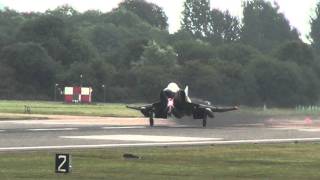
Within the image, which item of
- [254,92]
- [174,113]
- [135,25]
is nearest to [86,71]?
[254,92]

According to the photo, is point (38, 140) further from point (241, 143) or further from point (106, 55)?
point (106, 55)

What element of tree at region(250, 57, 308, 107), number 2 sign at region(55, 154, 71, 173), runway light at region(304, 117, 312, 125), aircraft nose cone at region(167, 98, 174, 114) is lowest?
runway light at region(304, 117, 312, 125)

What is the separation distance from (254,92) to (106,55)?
68410 millimetres

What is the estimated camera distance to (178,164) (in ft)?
58.2

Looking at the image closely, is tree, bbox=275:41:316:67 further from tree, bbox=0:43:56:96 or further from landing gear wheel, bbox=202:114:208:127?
landing gear wheel, bbox=202:114:208:127

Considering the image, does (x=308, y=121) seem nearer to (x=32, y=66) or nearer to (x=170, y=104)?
(x=170, y=104)

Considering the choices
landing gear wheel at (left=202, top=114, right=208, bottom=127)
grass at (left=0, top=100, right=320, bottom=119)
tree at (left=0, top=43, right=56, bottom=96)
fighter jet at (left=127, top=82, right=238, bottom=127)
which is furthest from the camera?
tree at (left=0, top=43, right=56, bottom=96)

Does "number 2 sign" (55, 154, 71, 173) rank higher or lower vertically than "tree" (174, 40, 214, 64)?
lower

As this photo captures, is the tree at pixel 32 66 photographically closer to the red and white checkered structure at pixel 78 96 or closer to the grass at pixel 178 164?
the red and white checkered structure at pixel 78 96

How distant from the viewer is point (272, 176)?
50.7ft

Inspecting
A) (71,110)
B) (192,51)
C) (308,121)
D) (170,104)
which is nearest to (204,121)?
(170,104)

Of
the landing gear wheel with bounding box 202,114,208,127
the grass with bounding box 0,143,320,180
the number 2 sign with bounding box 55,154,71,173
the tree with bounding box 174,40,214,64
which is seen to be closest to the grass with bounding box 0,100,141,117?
the landing gear wheel with bounding box 202,114,208,127

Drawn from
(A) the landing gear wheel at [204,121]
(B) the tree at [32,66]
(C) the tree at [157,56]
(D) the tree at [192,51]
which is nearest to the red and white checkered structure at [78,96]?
(B) the tree at [32,66]

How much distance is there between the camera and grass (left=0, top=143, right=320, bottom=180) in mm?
15422
